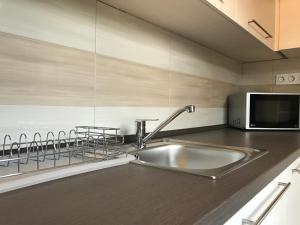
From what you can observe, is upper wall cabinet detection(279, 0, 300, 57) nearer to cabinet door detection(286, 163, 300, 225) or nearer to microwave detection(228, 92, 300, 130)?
microwave detection(228, 92, 300, 130)

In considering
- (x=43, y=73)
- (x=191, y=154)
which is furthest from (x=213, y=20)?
(x=43, y=73)

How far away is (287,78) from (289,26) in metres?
0.45

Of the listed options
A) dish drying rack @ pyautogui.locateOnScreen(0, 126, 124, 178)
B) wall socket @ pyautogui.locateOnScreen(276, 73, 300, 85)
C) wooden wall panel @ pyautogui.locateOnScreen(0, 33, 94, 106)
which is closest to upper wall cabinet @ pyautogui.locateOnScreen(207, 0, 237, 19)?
wooden wall panel @ pyautogui.locateOnScreen(0, 33, 94, 106)

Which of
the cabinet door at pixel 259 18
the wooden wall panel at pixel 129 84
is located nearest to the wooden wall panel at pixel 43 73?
the wooden wall panel at pixel 129 84

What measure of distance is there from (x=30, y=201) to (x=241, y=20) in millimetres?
1250

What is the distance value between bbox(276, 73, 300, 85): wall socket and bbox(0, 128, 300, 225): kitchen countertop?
1.65 meters

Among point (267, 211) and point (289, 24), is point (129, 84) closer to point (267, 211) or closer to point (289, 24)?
point (267, 211)

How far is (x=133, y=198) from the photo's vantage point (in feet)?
1.74

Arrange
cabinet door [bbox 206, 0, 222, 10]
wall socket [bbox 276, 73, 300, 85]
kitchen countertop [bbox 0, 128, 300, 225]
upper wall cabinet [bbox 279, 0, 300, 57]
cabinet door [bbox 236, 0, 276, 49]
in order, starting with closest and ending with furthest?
kitchen countertop [bbox 0, 128, 300, 225]
cabinet door [bbox 206, 0, 222, 10]
cabinet door [bbox 236, 0, 276, 49]
upper wall cabinet [bbox 279, 0, 300, 57]
wall socket [bbox 276, 73, 300, 85]

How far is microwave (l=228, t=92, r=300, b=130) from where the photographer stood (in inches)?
74.5

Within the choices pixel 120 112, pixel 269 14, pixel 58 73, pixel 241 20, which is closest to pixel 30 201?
pixel 58 73

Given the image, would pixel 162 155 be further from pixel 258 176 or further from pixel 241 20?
pixel 241 20

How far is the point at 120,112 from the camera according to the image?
1.18m

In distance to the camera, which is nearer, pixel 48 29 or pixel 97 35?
pixel 48 29
